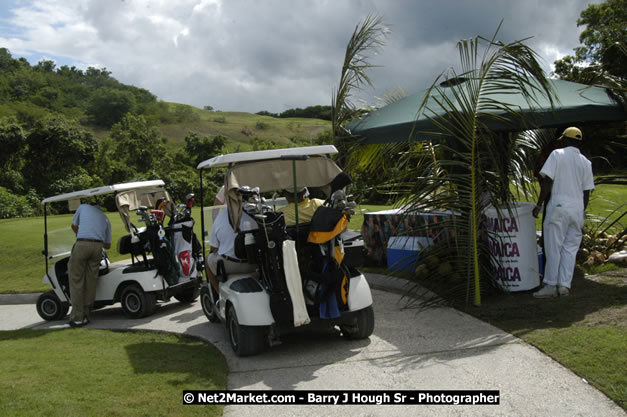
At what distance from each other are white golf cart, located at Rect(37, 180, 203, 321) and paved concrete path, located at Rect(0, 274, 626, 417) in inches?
57.5

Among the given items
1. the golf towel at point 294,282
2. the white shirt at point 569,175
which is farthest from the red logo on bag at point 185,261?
the white shirt at point 569,175

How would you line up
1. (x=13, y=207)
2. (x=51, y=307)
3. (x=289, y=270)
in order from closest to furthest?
(x=289, y=270)
(x=51, y=307)
(x=13, y=207)

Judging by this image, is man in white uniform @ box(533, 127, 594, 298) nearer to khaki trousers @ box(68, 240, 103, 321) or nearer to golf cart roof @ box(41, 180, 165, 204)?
golf cart roof @ box(41, 180, 165, 204)

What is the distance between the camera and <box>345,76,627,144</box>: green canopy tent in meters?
7.12

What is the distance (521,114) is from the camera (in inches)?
274

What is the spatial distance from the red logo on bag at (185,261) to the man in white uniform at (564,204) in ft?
17.2

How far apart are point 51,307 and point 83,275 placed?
51.1 inches

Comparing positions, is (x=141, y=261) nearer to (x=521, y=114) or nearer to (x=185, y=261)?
(x=185, y=261)

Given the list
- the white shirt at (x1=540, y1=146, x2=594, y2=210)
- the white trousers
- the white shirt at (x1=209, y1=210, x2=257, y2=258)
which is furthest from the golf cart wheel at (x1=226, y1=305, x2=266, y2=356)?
the white shirt at (x1=540, y1=146, x2=594, y2=210)

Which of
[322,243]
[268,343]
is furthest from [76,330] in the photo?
[322,243]

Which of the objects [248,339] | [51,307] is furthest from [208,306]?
[51,307]

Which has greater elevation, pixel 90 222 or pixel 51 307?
pixel 90 222

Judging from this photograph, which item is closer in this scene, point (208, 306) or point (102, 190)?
point (208, 306)

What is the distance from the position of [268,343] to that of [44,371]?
86.3 inches
